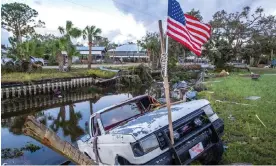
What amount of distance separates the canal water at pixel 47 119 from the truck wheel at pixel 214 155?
275 cm

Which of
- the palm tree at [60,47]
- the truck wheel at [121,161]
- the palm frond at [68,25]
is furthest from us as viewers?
the palm frond at [68,25]

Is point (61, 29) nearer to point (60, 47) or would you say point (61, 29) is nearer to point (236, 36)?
point (60, 47)

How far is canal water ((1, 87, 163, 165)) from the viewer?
28.7ft

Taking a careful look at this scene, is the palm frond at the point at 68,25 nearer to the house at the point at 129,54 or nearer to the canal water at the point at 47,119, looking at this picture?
the canal water at the point at 47,119

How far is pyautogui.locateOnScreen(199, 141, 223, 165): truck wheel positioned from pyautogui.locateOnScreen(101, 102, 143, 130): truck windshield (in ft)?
5.72

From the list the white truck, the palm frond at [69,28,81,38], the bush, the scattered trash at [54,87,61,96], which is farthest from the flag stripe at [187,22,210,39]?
the palm frond at [69,28,81,38]

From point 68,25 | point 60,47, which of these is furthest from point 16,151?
point 68,25

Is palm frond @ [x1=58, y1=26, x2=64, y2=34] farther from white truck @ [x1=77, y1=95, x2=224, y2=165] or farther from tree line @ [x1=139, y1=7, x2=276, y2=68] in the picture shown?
white truck @ [x1=77, y1=95, x2=224, y2=165]

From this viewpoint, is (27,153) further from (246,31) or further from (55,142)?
(246,31)

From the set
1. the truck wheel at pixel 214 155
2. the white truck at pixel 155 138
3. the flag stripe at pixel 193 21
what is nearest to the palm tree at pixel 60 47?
the white truck at pixel 155 138

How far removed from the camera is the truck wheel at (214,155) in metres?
5.07

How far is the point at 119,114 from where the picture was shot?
19.2ft

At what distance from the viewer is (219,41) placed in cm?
3766

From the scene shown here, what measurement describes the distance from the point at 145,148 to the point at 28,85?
2042 centimetres
